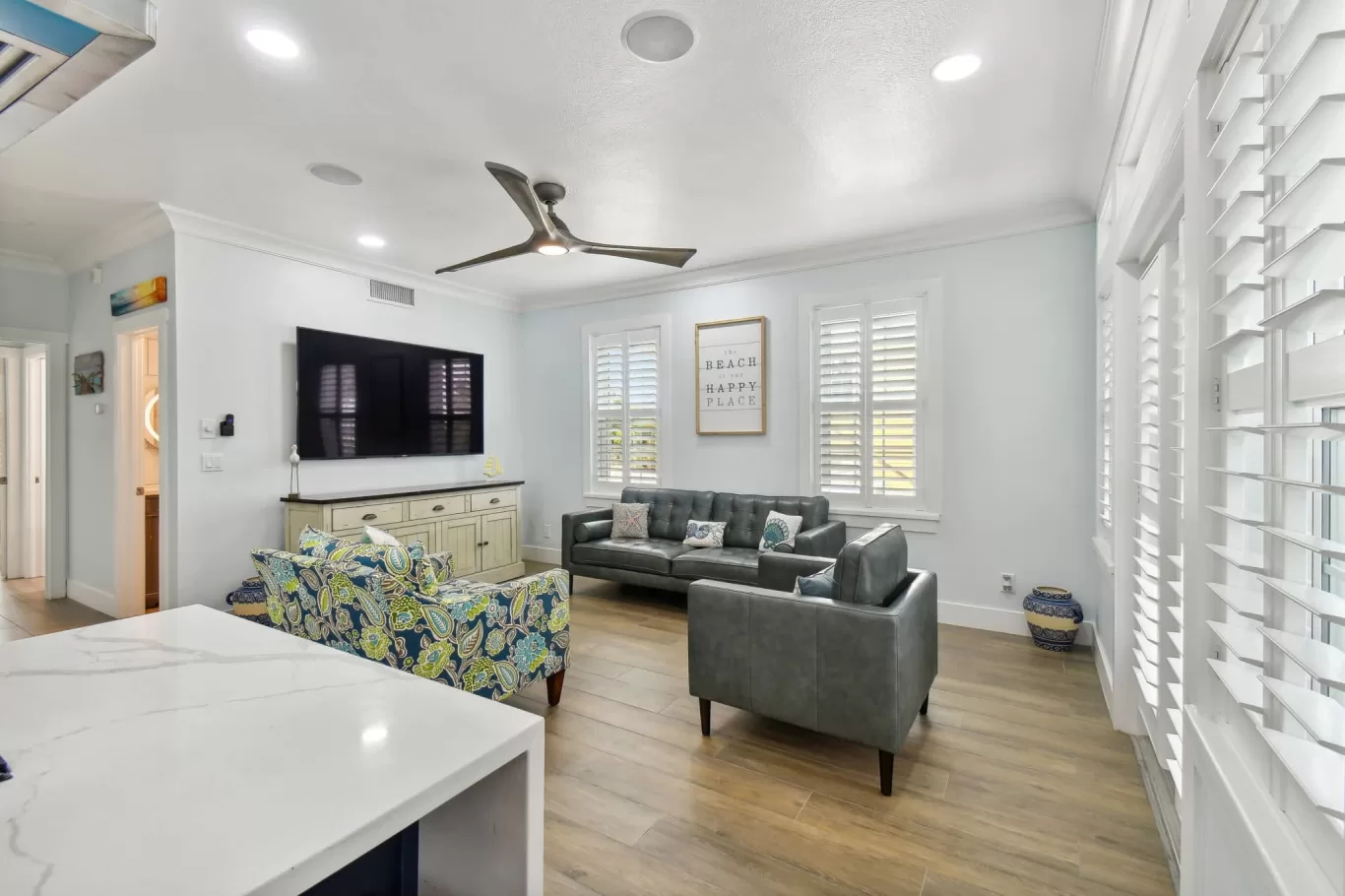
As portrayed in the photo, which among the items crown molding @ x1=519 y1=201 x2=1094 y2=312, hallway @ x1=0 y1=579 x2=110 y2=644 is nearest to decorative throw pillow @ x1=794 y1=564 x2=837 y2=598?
crown molding @ x1=519 y1=201 x2=1094 y2=312

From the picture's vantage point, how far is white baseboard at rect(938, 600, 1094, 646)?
4188 millimetres

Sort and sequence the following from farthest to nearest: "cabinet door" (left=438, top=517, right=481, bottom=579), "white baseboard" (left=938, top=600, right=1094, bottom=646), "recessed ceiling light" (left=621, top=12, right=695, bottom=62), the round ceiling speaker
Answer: "cabinet door" (left=438, top=517, right=481, bottom=579) < "white baseboard" (left=938, top=600, right=1094, bottom=646) < the round ceiling speaker < "recessed ceiling light" (left=621, top=12, right=695, bottom=62)

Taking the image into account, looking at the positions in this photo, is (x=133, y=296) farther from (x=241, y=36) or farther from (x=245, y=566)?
(x=241, y=36)

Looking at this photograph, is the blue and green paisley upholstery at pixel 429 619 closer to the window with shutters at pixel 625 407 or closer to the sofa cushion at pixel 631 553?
the sofa cushion at pixel 631 553

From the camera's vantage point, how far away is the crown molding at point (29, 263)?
4.80 metres

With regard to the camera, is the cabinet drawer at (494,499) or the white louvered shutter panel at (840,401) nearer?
the white louvered shutter panel at (840,401)

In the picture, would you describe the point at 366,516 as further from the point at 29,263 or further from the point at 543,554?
the point at 29,263

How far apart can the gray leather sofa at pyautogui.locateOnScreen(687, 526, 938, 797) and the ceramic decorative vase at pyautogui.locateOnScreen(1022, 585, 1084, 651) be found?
1507mm

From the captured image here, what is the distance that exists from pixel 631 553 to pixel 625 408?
1.66 metres

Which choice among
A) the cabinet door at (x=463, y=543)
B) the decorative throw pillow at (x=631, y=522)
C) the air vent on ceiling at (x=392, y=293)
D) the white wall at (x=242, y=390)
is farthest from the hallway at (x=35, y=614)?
the decorative throw pillow at (x=631, y=522)

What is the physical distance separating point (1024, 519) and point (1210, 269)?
3365 millimetres

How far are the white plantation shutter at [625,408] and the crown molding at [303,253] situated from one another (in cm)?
142

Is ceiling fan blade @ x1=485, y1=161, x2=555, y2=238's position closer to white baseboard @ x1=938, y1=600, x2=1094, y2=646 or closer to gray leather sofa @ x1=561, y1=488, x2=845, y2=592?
gray leather sofa @ x1=561, y1=488, x2=845, y2=592

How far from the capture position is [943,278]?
4445 millimetres
